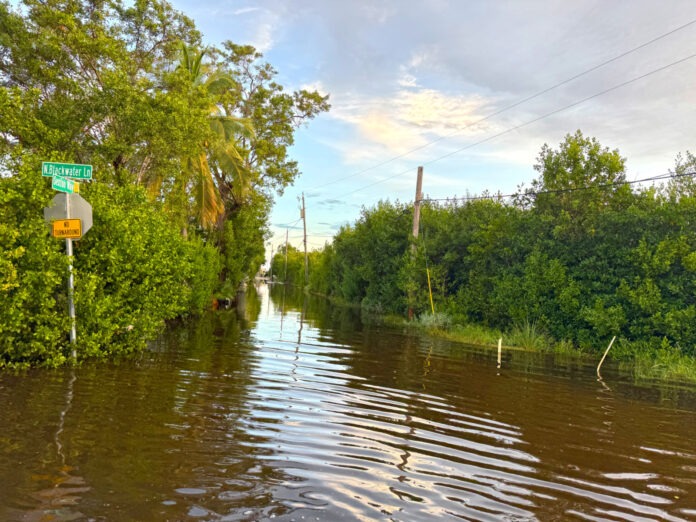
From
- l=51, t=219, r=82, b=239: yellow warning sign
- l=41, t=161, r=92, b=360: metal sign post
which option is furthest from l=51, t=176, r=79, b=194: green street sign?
l=51, t=219, r=82, b=239: yellow warning sign

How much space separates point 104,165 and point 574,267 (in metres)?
14.6

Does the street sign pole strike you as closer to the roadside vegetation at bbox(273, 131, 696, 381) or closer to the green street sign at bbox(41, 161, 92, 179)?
the green street sign at bbox(41, 161, 92, 179)

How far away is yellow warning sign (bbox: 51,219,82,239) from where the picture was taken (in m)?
8.02

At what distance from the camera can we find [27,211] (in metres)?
8.24

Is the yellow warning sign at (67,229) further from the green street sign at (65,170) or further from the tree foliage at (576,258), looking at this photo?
the tree foliage at (576,258)

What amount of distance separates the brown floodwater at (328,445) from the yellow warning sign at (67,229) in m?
2.22

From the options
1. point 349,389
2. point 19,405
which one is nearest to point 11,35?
point 19,405

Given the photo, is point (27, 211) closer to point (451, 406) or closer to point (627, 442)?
point (451, 406)

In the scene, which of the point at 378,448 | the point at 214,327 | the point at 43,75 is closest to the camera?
the point at 378,448

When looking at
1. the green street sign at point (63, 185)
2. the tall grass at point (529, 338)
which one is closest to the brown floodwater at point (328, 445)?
the green street sign at point (63, 185)

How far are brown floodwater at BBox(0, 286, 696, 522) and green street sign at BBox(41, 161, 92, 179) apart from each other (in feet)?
10.4

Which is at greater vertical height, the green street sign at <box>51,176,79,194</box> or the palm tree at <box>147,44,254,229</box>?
the palm tree at <box>147,44,254,229</box>

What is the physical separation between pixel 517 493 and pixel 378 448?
1.57 metres

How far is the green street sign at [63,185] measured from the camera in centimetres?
780
